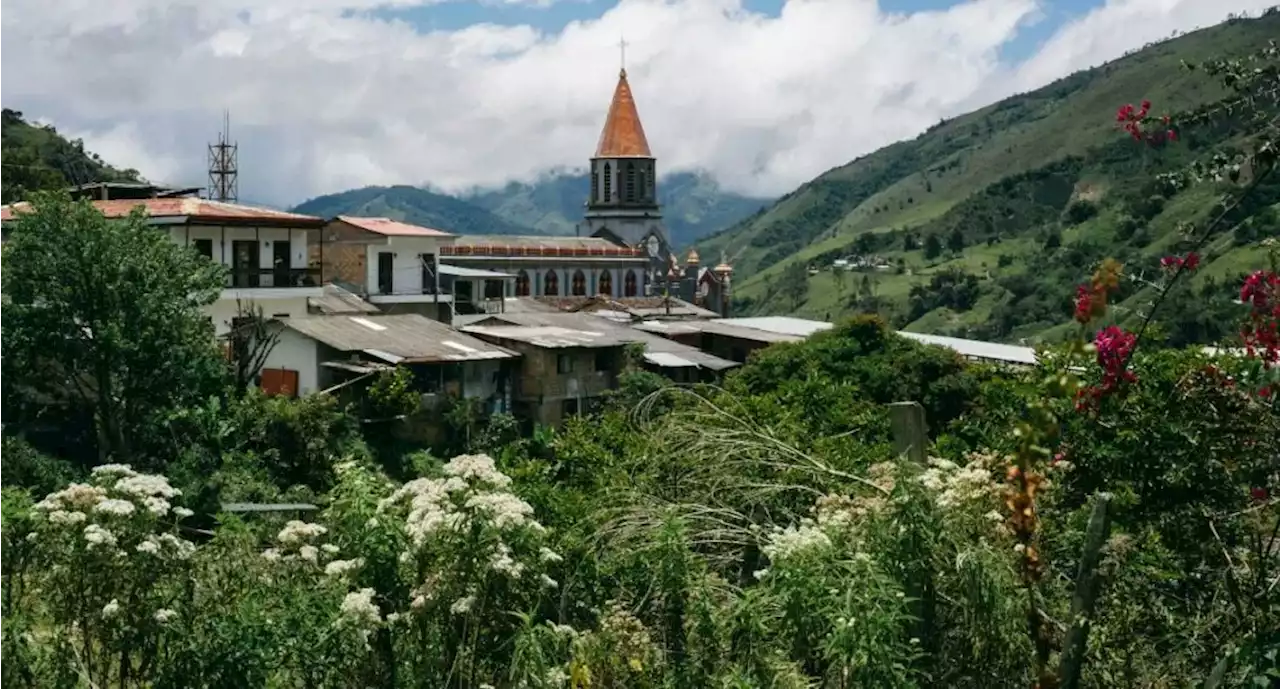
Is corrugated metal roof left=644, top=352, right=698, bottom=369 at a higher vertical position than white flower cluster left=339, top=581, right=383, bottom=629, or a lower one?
higher

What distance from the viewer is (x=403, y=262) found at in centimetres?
3675

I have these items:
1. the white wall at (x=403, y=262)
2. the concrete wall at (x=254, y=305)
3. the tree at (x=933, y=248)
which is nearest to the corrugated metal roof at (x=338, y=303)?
the concrete wall at (x=254, y=305)

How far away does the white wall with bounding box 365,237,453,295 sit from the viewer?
35966 mm

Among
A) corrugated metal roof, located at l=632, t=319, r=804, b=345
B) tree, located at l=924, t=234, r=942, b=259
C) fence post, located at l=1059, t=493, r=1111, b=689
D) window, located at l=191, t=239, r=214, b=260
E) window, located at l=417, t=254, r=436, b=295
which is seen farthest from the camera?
tree, located at l=924, t=234, r=942, b=259

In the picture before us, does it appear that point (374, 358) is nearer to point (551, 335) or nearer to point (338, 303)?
point (338, 303)

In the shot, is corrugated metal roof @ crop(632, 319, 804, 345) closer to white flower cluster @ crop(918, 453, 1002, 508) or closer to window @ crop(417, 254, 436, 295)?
window @ crop(417, 254, 436, 295)

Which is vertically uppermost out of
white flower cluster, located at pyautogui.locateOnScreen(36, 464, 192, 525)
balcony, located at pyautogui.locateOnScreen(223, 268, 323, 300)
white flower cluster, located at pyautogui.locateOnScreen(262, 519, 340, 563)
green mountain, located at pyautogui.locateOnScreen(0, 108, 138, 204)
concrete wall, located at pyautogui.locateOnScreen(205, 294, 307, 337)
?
green mountain, located at pyautogui.locateOnScreen(0, 108, 138, 204)

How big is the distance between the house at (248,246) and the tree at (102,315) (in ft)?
17.8

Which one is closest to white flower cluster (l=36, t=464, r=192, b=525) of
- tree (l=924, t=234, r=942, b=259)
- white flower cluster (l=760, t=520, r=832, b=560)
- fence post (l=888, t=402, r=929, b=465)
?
white flower cluster (l=760, t=520, r=832, b=560)

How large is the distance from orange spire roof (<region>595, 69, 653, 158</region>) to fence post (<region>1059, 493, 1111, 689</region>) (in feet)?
244

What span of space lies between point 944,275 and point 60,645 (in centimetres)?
9010

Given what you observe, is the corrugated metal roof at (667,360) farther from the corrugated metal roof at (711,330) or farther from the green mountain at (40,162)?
the green mountain at (40,162)

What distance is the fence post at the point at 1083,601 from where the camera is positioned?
4.88m

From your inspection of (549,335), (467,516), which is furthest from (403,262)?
(467,516)
